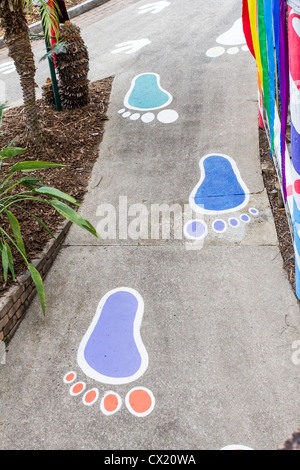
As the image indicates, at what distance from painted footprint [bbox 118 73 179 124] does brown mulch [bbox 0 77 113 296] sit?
0.39 meters

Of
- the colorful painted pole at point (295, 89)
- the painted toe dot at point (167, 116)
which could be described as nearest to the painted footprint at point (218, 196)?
the painted toe dot at point (167, 116)

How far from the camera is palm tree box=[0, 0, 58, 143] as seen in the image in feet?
17.6

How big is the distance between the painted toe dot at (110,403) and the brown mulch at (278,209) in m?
1.88

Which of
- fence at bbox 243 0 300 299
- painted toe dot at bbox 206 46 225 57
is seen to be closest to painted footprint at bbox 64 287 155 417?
fence at bbox 243 0 300 299

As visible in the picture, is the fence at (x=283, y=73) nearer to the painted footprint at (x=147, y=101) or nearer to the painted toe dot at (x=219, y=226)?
the painted toe dot at (x=219, y=226)

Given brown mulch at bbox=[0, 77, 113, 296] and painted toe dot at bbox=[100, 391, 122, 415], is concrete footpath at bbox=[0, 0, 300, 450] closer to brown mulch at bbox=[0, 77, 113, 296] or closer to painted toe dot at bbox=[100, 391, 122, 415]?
painted toe dot at bbox=[100, 391, 122, 415]

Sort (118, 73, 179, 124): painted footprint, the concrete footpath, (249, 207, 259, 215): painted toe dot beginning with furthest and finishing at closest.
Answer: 1. (118, 73, 179, 124): painted footprint
2. (249, 207, 259, 215): painted toe dot
3. the concrete footpath

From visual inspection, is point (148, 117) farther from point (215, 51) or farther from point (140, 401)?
point (140, 401)

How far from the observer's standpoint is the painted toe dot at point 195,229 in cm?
495

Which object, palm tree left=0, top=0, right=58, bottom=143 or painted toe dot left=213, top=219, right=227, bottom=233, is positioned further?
palm tree left=0, top=0, right=58, bottom=143

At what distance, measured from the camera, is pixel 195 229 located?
5.04m

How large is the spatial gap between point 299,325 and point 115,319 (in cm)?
159
